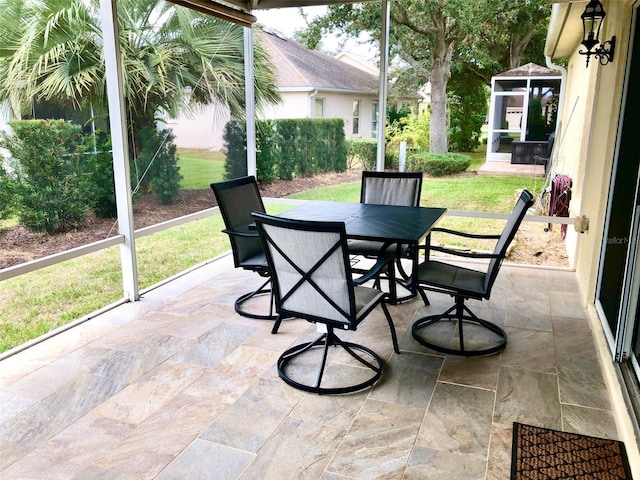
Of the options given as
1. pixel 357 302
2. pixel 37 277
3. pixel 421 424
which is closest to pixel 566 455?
pixel 421 424

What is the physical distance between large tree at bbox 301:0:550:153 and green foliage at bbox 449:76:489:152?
0.08m

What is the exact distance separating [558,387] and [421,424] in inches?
36.1

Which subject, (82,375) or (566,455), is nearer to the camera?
(566,455)

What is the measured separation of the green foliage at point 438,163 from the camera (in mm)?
5371

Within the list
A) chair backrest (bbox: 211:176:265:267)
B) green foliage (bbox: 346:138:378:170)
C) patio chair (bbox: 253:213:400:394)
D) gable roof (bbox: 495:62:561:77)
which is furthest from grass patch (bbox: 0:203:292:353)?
patio chair (bbox: 253:213:400:394)

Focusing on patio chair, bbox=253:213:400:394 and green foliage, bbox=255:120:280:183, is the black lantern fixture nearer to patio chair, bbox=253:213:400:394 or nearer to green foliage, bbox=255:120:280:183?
patio chair, bbox=253:213:400:394

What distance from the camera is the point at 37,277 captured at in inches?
220

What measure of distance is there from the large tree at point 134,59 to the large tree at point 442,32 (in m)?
1.14

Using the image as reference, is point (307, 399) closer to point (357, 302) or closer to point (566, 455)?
point (357, 302)

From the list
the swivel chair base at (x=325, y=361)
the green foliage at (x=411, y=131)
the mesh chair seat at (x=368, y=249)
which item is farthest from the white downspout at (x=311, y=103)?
the swivel chair base at (x=325, y=361)

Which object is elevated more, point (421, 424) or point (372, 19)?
point (372, 19)

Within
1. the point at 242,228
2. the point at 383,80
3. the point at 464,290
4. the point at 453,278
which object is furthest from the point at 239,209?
the point at 383,80

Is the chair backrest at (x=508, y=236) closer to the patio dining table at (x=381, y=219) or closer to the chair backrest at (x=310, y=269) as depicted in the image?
the patio dining table at (x=381, y=219)

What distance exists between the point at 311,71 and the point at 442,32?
147cm
